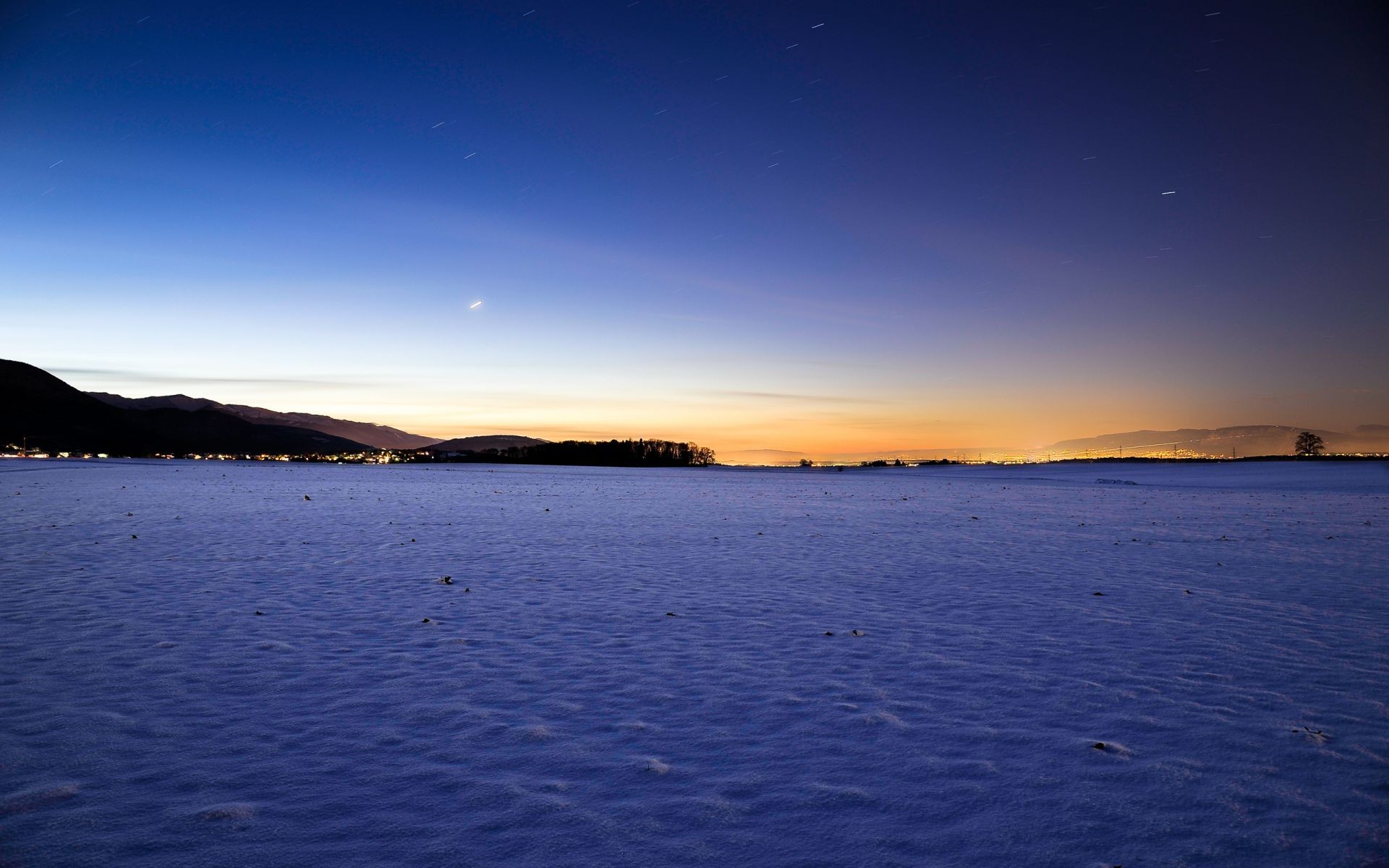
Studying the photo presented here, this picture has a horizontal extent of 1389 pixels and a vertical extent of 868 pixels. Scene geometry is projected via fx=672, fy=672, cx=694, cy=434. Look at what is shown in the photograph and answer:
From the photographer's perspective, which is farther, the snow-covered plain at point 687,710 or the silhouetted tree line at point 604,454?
the silhouetted tree line at point 604,454

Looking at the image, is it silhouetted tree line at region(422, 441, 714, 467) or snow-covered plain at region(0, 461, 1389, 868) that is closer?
snow-covered plain at region(0, 461, 1389, 868)

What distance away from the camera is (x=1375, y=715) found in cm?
598

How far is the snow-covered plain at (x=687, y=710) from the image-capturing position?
406 centimetres

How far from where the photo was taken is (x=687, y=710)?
6070 mm

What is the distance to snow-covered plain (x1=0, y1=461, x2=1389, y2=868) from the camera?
4.06 m

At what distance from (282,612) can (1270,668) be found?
40.4ft

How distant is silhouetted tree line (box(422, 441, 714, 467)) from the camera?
141m

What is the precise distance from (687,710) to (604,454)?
142 metres

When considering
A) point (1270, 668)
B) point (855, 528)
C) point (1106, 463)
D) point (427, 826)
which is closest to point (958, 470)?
point (1106, 463)

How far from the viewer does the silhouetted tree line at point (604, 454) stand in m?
141

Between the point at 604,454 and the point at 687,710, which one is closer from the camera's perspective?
the point at 687,710

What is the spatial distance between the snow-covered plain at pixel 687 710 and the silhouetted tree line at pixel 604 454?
124598 mm

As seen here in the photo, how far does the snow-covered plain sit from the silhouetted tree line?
124598 millimetres

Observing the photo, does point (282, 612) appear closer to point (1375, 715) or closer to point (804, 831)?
point (804, 831)
